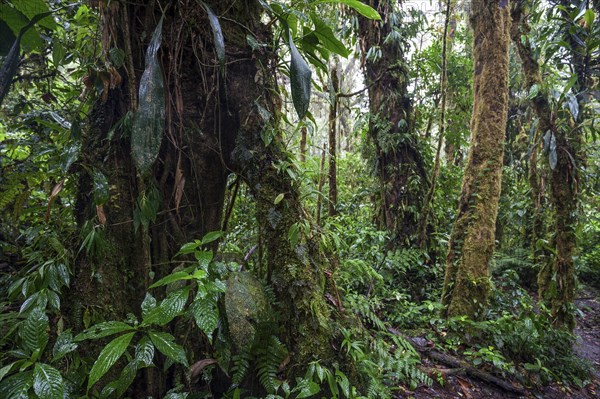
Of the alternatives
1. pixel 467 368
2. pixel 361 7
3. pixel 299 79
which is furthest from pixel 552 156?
pixel 299 79

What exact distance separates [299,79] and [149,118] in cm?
62

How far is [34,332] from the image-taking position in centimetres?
110

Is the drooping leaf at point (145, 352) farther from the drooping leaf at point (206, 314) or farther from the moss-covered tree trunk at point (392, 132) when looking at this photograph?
the moss-covered tree trunk at point (392, 132)

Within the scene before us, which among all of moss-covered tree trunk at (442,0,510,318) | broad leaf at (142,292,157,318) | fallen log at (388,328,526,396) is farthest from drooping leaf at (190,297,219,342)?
moss-covered tree trunk at (442,0,510,318)

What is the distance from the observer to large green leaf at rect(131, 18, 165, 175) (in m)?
1.28

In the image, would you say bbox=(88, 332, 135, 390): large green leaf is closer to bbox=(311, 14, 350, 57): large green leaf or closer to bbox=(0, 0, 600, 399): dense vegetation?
bbox=(0, 0, 600, 399): dense vegetation

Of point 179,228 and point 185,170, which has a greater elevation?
point 185,170

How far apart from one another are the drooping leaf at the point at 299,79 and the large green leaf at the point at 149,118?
20.6 inches

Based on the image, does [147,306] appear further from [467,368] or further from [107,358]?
[467,368]

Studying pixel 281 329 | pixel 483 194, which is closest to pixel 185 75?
pixel 281 329

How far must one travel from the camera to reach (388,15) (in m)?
4.82

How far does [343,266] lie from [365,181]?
355 centimetres

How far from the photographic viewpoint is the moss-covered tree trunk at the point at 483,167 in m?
3.49

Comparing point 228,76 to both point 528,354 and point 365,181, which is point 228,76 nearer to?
point 528,354
